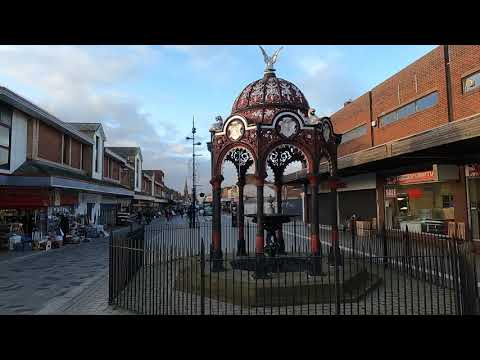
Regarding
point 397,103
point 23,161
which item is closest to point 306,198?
point 397,103

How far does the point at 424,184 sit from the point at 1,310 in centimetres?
1720

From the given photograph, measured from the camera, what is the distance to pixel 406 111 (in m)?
18.8

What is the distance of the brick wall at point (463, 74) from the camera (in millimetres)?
13625

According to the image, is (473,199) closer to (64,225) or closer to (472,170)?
(472,170)

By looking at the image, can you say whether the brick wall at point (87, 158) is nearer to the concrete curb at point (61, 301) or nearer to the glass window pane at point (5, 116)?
the glass window pane at point (5, 116)

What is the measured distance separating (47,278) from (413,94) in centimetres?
1817

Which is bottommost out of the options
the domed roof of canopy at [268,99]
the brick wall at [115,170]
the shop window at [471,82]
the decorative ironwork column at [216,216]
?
the decorative ironwork column at [216,216]

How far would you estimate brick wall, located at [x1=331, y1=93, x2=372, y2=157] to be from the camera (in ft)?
77.0

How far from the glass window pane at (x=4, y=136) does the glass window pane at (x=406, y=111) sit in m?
20.1

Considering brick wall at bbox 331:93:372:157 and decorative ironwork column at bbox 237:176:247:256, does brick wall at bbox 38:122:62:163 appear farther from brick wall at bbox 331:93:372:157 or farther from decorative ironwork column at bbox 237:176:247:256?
brick wall at bbox 331:93:372:157

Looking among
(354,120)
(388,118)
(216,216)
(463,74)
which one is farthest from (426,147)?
(354,120)

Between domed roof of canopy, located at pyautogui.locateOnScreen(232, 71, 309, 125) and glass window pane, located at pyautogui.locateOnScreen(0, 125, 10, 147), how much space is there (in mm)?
11656

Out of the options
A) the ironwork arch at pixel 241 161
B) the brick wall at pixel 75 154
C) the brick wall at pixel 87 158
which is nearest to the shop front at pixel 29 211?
the brick wall at pixel 75 154

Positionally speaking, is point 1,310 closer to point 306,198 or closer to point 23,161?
point 23,161
